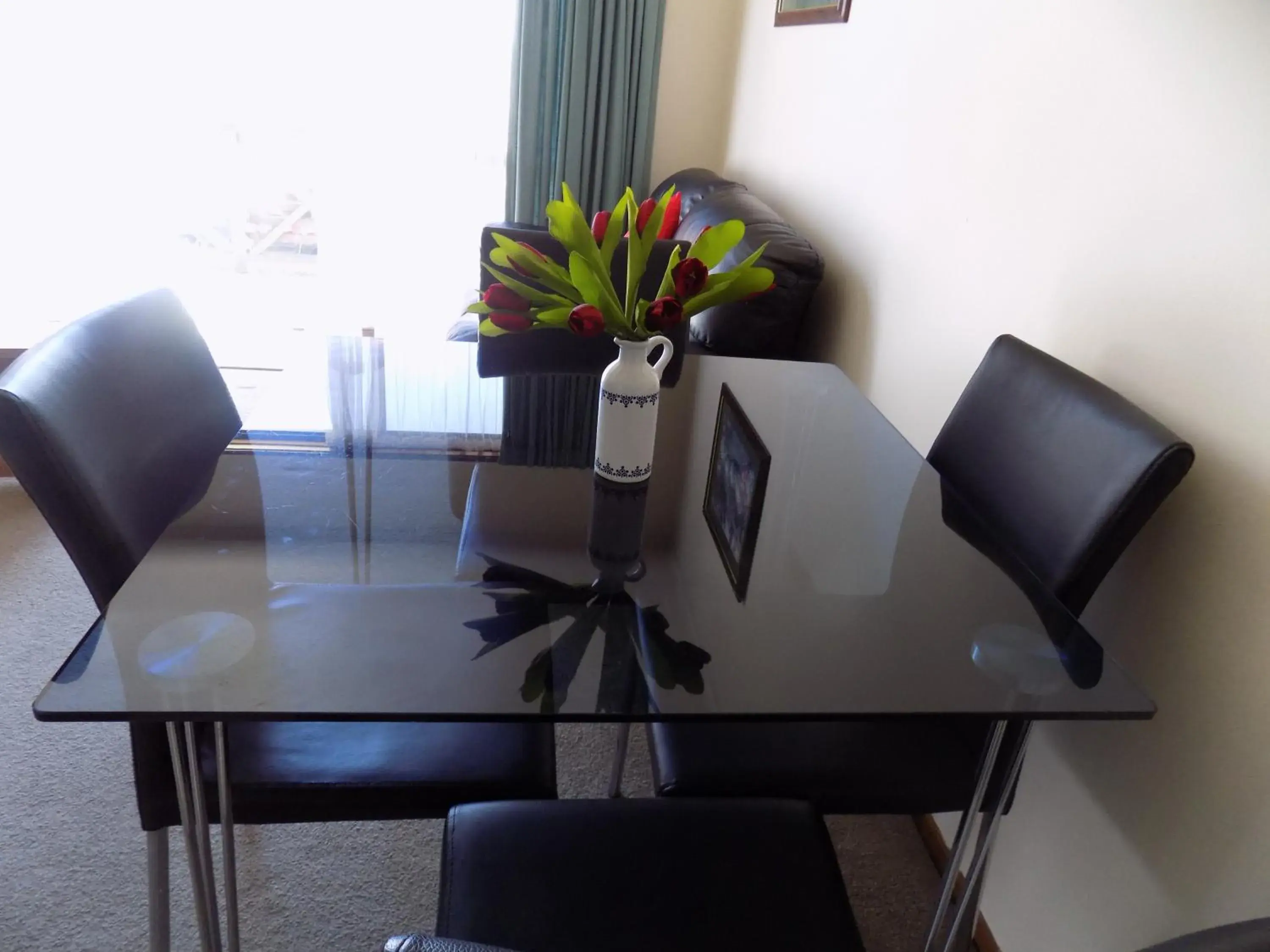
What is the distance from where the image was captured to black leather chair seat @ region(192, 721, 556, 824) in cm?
100

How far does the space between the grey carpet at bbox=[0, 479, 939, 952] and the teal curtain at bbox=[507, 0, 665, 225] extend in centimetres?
230

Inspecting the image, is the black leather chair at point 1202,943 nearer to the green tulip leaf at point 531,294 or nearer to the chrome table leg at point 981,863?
the chrome table leg at point 981,863

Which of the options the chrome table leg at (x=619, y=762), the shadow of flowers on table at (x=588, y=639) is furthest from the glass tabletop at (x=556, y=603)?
the chrome table leg at (x=619, y=762)

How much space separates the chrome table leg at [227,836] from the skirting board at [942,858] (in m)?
0.97

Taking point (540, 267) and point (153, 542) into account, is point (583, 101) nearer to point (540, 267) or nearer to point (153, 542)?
point (540, 267)

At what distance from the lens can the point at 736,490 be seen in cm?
117

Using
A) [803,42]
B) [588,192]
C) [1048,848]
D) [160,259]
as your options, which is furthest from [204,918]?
[160,259]

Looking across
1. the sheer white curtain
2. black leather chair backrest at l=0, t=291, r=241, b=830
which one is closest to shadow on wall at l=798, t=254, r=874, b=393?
black leather chair backrest at l=0, t=291, r=241, b=830

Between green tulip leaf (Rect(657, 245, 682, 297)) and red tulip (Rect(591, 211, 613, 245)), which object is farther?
red tulip (Rect(591, 211, 613, 245))

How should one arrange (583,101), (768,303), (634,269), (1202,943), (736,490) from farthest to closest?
(583,101)
(768,303)
(736,490)
(634,269)
(1202,943)

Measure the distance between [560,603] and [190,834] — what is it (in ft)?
1.56

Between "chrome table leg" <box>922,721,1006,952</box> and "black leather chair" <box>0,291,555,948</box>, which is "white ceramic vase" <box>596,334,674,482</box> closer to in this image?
"black leather chair" <box>0,291,555,948</box>

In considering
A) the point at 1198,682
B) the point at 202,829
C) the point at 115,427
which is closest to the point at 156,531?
the point at 115,427

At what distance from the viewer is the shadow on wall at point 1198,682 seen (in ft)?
3.05
